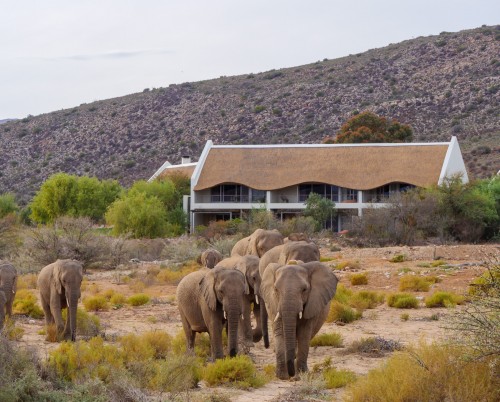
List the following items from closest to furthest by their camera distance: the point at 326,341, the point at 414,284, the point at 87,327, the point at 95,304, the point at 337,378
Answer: the point at 337,378 → the point at 326,341 → the point at 87,327 → the point at 95,304 → the point at 414,284

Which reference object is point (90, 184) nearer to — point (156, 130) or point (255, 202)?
point (255, 202)

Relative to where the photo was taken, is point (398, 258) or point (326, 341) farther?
point (398, 258)

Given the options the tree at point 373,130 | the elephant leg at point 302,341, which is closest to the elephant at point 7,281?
the elephant leg at point 302,341

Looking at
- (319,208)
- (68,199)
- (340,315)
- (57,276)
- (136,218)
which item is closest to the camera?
(57,276)

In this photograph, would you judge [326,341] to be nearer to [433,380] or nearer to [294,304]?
[294,304]

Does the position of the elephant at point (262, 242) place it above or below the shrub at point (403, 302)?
above

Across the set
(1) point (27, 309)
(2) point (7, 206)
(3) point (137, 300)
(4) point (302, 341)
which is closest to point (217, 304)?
(4) point (302, 341)

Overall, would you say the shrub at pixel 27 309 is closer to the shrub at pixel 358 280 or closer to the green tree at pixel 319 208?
the shrub at pixel 358 280

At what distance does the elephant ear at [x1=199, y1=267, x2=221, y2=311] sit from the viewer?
14.5m

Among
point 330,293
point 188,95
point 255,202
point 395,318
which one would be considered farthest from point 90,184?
point 330,293

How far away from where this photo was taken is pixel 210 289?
48.0 feet

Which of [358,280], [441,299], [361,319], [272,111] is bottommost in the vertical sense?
[358,280]

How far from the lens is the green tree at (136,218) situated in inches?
2164

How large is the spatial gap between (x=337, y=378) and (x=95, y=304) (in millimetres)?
12625
